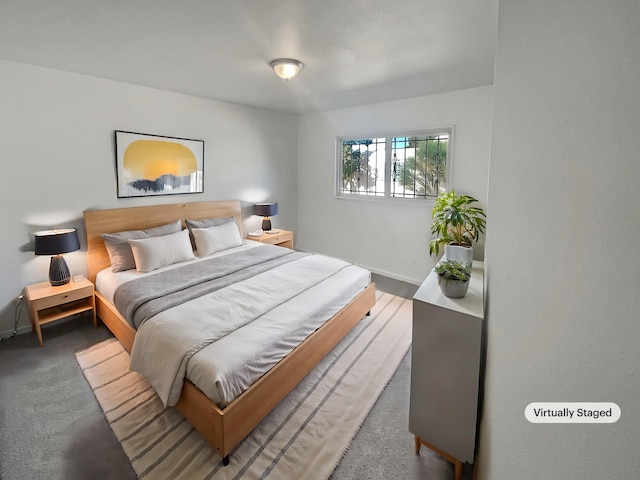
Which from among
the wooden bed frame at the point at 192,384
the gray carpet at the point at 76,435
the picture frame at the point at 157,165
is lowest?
the gray carpet at the point at 76,435

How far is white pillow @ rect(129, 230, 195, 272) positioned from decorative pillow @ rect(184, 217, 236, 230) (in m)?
0.33

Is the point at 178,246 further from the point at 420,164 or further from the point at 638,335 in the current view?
the point at 638,335

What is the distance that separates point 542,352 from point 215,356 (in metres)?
1.59

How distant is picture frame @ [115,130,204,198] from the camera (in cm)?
330

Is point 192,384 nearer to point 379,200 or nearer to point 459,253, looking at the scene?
point 459,253

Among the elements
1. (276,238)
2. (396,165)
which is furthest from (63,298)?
(396,165)

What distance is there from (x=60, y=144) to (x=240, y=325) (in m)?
2.62

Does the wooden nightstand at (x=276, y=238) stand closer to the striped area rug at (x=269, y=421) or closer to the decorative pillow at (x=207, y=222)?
the decorative pillow at (x=207, y=222)

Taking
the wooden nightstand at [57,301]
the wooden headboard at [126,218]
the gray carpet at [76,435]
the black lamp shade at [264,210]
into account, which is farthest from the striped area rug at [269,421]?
the black lamp shade at [264,210]

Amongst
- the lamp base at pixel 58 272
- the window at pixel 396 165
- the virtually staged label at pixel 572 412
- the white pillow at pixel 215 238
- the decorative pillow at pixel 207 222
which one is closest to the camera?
the virtually staged label at pixel 572 412

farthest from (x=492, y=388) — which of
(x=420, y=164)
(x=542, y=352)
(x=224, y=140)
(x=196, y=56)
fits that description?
(x=224, y=140)

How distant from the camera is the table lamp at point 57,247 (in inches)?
102

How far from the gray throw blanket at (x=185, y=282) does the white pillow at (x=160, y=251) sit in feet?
0.65

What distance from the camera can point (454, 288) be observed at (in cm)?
157
